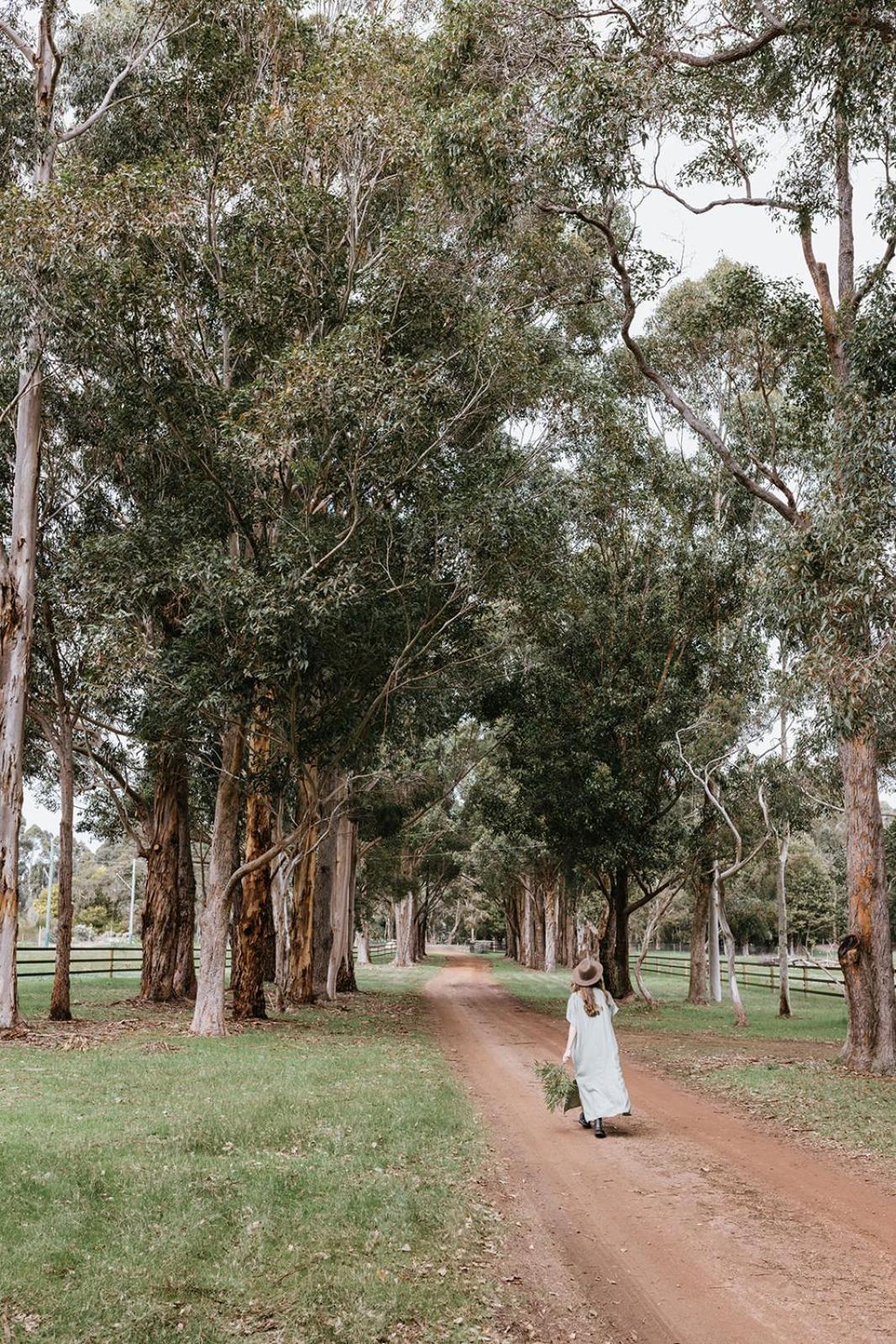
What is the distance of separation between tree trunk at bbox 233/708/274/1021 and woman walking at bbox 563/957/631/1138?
1098cm

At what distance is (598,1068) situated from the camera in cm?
1035

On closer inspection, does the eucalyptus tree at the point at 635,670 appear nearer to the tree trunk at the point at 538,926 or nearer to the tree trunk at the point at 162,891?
the tree trunk at the point at 162,891

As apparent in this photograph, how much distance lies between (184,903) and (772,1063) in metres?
14.4

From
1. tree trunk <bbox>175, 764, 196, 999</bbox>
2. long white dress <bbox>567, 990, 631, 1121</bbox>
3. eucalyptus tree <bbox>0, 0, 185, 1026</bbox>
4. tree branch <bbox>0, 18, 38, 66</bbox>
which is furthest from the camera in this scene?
tree trunk <bbox>175, 764, 196, 999</bbox>

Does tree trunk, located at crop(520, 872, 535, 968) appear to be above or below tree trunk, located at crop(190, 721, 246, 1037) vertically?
below

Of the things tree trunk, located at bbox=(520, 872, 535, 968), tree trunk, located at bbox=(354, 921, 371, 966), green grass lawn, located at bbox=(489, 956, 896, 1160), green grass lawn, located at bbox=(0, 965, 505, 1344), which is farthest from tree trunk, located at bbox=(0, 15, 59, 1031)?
tree trunk, located at bbox=(354, 921, 371, 966)

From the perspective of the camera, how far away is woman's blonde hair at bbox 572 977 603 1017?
10516 millimetres

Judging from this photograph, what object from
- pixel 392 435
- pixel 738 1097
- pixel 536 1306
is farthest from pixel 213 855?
pixel 536 1306

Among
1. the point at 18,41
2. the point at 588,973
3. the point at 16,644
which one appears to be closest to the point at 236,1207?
the point at 588,973

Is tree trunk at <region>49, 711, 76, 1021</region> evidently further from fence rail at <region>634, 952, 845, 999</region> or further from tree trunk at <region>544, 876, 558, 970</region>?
tree trunk at <region>544, 876, 558, 970</region>

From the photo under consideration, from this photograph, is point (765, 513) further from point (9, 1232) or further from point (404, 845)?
point (9, 1232)

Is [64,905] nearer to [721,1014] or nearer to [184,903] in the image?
[184,903]

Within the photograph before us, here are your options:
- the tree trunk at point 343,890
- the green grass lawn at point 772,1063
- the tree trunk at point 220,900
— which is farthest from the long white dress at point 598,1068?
the tree trunk at point 343,890

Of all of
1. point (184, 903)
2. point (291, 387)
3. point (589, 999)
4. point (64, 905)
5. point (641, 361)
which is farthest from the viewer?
point (184, 903)
